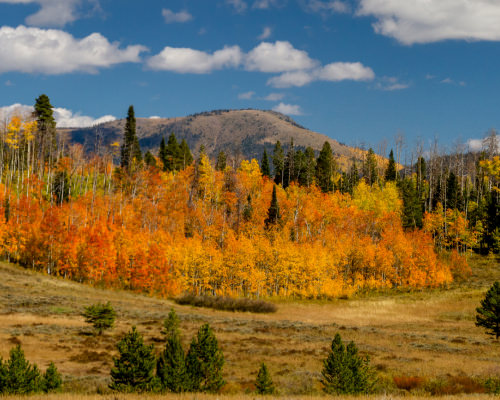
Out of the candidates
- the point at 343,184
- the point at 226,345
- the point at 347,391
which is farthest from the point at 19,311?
the point at 343,184

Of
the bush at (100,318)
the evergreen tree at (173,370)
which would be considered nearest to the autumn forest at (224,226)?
the bush at (100,318)

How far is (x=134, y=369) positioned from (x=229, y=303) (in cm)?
4665

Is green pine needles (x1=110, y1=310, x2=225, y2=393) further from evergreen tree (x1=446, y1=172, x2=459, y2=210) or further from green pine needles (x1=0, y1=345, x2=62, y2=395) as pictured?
evergreen tree (x1=446, y1=172, x2=459, y2=210)

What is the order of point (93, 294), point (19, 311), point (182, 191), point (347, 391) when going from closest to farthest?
point (347, 391)
point (19, 311)
point (93, 294)
point (182, 191)

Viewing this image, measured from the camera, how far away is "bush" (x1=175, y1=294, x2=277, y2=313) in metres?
61.4

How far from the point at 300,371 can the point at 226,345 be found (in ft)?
31.4

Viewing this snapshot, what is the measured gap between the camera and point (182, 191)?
94.9 metres

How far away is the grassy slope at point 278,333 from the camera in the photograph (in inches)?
1046

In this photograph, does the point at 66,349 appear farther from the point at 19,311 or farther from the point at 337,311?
the point at 337,311

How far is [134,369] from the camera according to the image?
17562mm

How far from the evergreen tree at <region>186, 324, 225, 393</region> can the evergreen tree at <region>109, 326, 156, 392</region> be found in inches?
63.6

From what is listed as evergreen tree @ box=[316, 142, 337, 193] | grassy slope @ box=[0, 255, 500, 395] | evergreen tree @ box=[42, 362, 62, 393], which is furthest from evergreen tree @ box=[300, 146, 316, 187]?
evergreen tree @ box=[42, 362, 62, 393]

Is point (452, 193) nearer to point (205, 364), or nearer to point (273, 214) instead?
point (273, 214)

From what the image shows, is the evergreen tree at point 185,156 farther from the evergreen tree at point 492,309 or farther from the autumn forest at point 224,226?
the evergreen tree at point 492,309
